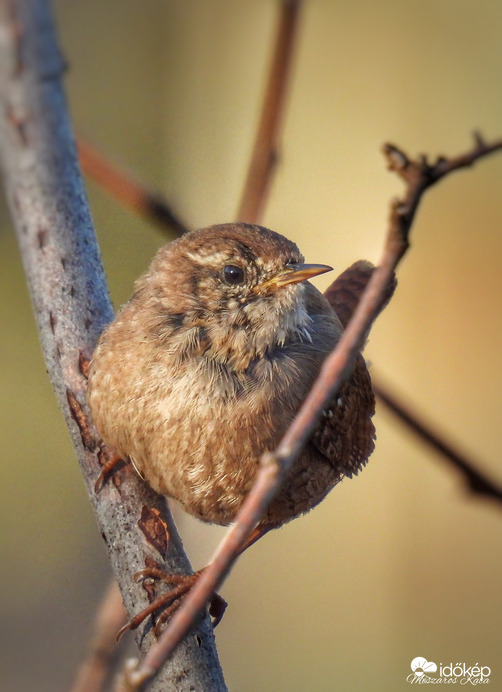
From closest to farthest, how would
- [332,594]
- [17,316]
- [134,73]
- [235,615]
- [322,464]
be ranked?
[322,464]
[235,615]
[332,594]
[17,316]
[134,73]

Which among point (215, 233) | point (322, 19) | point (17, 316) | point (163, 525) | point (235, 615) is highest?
point (322, 19)

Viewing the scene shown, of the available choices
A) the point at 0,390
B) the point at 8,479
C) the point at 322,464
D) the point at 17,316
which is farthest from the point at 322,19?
the point at 322,464

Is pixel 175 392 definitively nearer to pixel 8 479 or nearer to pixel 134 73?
pixel 8 479

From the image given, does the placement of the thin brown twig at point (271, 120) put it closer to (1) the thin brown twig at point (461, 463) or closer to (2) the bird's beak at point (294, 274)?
(2) the bird's beak at point (294, 274)

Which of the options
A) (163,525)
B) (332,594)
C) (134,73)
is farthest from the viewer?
(134,73)

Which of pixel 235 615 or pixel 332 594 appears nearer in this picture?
pixel 235 615

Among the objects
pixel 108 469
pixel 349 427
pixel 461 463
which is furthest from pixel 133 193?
pixel 349 427
